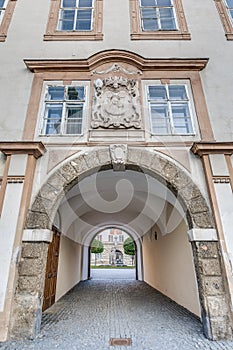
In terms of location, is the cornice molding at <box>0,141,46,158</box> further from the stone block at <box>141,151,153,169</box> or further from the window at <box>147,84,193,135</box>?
the window at <box>147,84,193,135</box>

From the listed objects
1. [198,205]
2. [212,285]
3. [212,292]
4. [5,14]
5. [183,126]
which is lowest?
[212,292]

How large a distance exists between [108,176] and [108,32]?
451 centimetres

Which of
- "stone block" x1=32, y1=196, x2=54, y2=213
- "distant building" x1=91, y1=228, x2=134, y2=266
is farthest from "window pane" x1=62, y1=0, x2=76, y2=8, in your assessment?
"distant building" x1=91, y1=228, x2=134, y2=266

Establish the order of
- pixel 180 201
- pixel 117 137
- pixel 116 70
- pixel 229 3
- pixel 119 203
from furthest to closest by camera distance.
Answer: pixel 119 203, pixel 229 3, pixel 116 70, pixel 117 137, pixel 180 201

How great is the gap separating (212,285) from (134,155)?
2.92m

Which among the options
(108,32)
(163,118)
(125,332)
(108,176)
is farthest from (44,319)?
(108,32)

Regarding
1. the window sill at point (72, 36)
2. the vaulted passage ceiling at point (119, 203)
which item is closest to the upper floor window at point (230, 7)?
the window sill at point (72, 36)

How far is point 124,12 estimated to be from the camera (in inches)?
284

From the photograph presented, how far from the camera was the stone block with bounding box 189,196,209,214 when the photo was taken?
448 cm

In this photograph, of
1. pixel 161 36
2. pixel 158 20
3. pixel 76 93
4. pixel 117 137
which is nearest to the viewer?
pixel 117 137

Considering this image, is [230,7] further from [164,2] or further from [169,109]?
[169,109]

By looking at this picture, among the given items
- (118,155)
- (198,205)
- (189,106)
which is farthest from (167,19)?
(198,205)

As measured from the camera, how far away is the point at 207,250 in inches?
163

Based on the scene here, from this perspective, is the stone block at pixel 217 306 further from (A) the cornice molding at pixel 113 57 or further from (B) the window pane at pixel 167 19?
(B) the window pane at pixel 167 19
